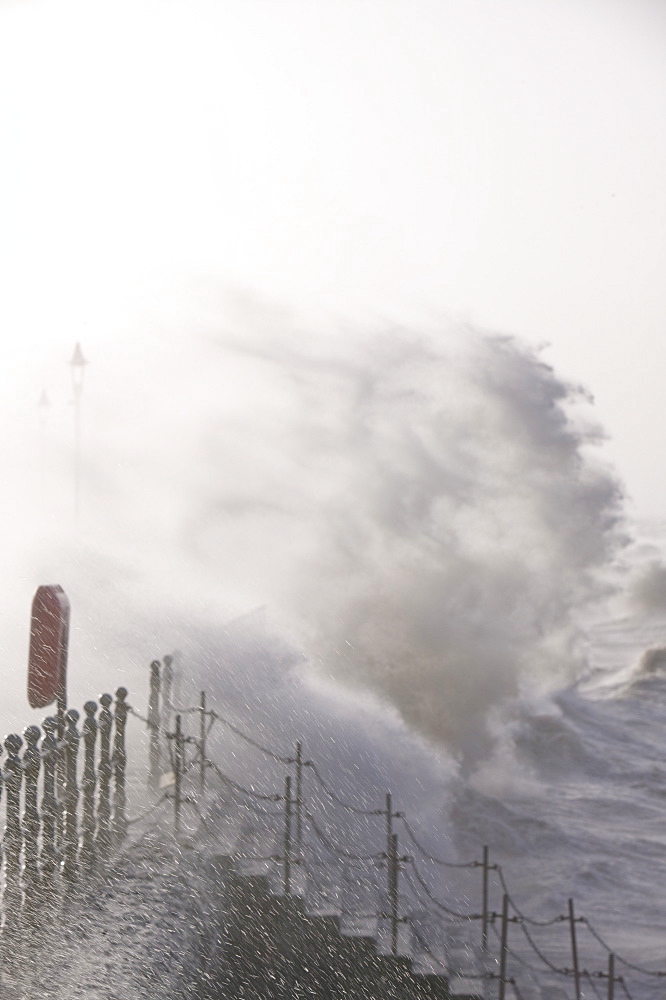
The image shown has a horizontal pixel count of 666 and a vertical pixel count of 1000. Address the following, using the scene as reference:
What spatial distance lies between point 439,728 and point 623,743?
1220cm

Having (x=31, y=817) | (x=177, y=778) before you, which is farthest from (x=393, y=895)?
(x=31, y=817)

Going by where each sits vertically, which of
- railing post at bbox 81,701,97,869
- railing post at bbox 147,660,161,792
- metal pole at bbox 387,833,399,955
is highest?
railing post at bbox 147,660,161,792

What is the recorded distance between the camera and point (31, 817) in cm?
876

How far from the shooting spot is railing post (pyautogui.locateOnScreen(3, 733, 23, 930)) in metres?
8.20

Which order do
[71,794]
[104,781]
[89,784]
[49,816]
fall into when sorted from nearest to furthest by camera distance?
[49,816] → [71,794] → [89,784] → [104,781]

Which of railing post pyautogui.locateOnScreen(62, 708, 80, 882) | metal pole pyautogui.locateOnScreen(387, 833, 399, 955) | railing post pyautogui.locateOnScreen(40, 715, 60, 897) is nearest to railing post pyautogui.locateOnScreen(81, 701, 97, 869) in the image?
railing post pyautogui.locateOnScreen(62, 708, 80, 882)

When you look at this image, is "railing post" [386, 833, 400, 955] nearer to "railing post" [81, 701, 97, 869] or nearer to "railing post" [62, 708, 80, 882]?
"railing post" [81, 701, 97, 869]

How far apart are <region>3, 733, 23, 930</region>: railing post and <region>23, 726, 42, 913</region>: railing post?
0.07 m

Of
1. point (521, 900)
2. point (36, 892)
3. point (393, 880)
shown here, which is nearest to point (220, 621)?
point (521, 900)

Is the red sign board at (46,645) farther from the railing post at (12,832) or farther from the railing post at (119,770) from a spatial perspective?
the railing post at (12,832)

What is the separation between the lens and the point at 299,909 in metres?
10.8

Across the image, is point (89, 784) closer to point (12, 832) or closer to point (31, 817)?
point (31, 817)

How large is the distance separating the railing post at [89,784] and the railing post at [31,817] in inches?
54.9

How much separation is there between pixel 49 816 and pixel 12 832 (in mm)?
490
